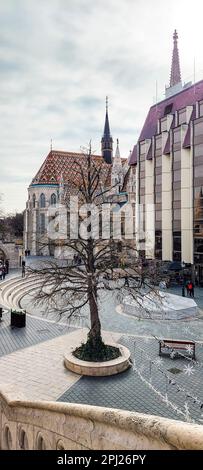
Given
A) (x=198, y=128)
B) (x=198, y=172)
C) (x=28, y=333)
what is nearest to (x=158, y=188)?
(x=198, y=172)

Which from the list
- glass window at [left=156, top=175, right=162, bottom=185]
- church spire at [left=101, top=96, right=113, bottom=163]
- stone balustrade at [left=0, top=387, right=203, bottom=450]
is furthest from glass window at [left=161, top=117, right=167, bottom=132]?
church spire at [left=101, top=96, right=113, bottom=163]

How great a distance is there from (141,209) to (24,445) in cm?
3261

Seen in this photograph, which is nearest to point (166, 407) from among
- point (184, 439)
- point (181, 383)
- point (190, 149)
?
point (181, 383)

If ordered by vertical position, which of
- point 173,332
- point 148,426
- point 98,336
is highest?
point 148,426

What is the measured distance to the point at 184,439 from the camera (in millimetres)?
3113

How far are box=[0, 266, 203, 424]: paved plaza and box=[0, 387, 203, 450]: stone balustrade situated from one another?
Result: 1513mm

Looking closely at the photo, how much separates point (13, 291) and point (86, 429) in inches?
836

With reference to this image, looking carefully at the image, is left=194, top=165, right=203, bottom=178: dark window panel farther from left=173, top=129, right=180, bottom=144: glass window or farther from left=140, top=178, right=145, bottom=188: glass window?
left=140, top=178, right=145, bottom=188: glass window

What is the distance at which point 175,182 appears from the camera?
3294cm

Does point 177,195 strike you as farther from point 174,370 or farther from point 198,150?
point 174,370

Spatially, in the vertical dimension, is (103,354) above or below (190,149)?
below

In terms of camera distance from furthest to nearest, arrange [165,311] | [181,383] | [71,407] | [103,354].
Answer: [165,311], [103,354], [181,383], [71,407]

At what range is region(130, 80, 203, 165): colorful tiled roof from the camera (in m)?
34.9

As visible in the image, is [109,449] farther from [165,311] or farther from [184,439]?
[165,311]
